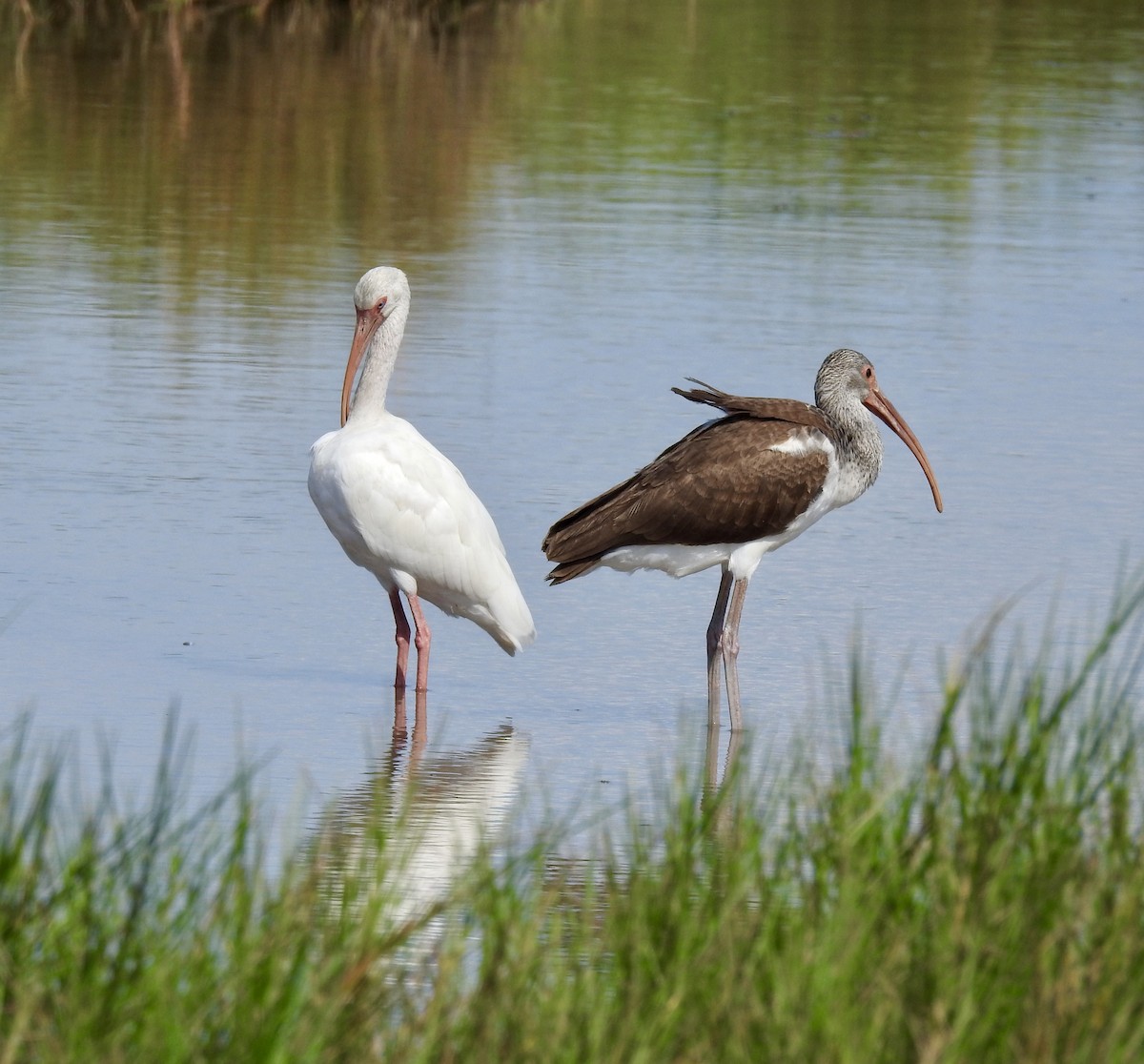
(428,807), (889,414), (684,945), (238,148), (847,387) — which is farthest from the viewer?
(238,148)

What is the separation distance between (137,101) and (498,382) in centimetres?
1085

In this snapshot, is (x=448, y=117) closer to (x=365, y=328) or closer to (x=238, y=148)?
(x=238, y=148)

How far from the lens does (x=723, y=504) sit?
7.93 m

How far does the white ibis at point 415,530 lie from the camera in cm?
773

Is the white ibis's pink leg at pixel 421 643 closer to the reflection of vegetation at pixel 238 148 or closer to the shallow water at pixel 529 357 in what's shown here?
the shallow water at pixel 529 357

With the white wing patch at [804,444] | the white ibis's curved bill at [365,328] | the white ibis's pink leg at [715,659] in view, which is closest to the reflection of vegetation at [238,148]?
the white ibis's curved bill at [365,328]

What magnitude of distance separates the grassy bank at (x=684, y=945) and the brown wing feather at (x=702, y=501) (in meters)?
3.27

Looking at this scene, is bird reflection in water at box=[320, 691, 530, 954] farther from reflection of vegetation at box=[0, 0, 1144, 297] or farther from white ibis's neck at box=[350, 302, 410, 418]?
reflection of vegetation at box=[0, 0, 1144, 297]

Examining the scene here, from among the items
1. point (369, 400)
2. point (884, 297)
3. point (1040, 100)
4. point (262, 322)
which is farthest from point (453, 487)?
point (1040, 100)

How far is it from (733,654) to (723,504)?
1.60 ft

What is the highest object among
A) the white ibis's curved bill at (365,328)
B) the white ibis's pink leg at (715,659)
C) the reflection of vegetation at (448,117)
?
the white ibis's curved bill at (365,328)

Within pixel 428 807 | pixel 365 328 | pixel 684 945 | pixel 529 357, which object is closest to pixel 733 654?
pixel 428 807

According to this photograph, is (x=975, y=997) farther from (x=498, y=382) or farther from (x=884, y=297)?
(x=884, y=297)

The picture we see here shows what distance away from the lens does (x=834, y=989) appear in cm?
393
